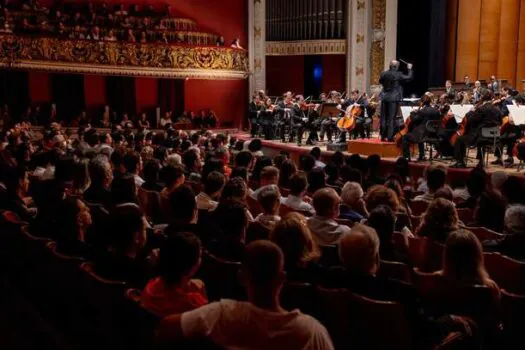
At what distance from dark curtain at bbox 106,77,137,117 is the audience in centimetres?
1367

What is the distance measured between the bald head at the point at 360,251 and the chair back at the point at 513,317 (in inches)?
24.3

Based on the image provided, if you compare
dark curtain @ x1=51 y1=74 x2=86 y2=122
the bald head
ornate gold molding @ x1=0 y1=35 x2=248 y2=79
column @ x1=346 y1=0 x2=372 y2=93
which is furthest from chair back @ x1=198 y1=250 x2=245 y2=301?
dark curtain @ x1=51 y1=74 x2=86 y2=122

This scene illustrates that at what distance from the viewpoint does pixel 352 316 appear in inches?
94.5

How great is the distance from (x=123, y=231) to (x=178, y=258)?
2.27 ft

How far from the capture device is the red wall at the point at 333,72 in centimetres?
1831

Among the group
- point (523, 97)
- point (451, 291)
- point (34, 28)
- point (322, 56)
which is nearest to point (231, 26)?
point (322, 56)

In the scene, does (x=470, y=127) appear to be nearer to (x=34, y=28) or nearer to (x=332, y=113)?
(x=332, y=113)

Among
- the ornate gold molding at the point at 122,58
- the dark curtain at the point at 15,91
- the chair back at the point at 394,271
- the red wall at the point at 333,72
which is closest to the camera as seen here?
the chair back at the point at 394,271

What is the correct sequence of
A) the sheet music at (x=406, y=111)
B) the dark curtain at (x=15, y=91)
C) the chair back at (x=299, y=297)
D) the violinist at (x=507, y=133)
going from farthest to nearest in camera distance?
the dark curtain at (x=15, y=91)
the sheet music at (x=406, y=111)
the violinist at (x=507, y=133)
the chair back at (x=299, y=297)

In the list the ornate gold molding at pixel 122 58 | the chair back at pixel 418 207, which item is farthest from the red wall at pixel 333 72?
the chair back at pixel 418 207

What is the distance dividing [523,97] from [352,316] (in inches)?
369

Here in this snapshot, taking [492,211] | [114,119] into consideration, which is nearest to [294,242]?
[492,211]

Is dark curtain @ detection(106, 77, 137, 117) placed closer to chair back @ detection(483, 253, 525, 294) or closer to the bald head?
chair back @ detection(483, 253, 525, 294)

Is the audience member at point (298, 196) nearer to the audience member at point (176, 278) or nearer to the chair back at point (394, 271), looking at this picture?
the chair back at point (394, 271)
